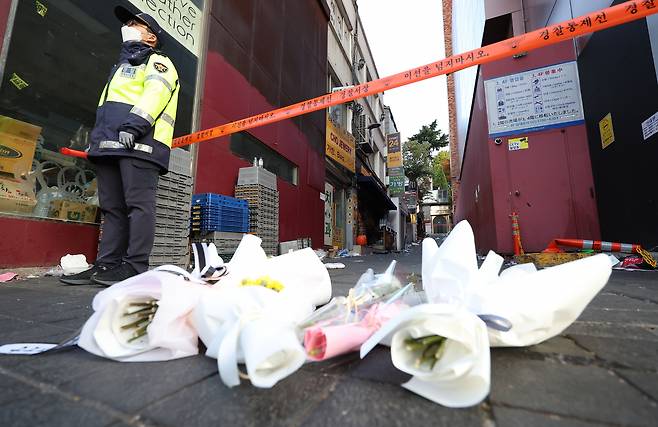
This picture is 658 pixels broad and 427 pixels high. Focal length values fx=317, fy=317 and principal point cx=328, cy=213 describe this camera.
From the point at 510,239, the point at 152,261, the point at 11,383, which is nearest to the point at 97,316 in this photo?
the point at 11,383

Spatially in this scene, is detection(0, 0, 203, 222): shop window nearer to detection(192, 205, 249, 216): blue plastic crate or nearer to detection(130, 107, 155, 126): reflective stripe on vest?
detection(192, 205, 249, 216): blue plastic crate

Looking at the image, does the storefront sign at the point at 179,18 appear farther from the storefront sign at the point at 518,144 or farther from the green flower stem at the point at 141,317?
the storefront sign at the point at 518,144

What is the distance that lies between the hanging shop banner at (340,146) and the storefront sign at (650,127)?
754 centimetres

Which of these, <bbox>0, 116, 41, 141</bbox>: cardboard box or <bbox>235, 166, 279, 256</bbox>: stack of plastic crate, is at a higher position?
<bbox>0, 116, 41, 141</bbox>: cardboard box

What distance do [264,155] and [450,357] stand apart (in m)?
6.55

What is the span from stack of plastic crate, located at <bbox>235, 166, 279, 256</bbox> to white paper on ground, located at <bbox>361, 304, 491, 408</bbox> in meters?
4.63

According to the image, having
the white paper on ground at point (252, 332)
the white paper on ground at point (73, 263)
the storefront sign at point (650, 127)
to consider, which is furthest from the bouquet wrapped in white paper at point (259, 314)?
the storefront sign at point (650, 127)

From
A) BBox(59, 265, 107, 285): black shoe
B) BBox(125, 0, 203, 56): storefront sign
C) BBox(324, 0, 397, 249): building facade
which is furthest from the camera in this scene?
BBox(324, 0, 397, 249): building facade

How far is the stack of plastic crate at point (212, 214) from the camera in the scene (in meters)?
4.24

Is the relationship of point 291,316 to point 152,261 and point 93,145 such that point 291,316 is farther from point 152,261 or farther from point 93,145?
point 152,261

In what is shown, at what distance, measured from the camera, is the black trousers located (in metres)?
2.26

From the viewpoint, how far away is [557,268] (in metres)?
0.82

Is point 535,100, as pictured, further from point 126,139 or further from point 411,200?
point 411,200

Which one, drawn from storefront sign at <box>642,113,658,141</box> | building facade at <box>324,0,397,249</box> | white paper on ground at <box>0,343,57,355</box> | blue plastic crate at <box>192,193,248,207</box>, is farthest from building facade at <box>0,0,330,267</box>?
storefront sign at <box>642,113,658,141</box>
